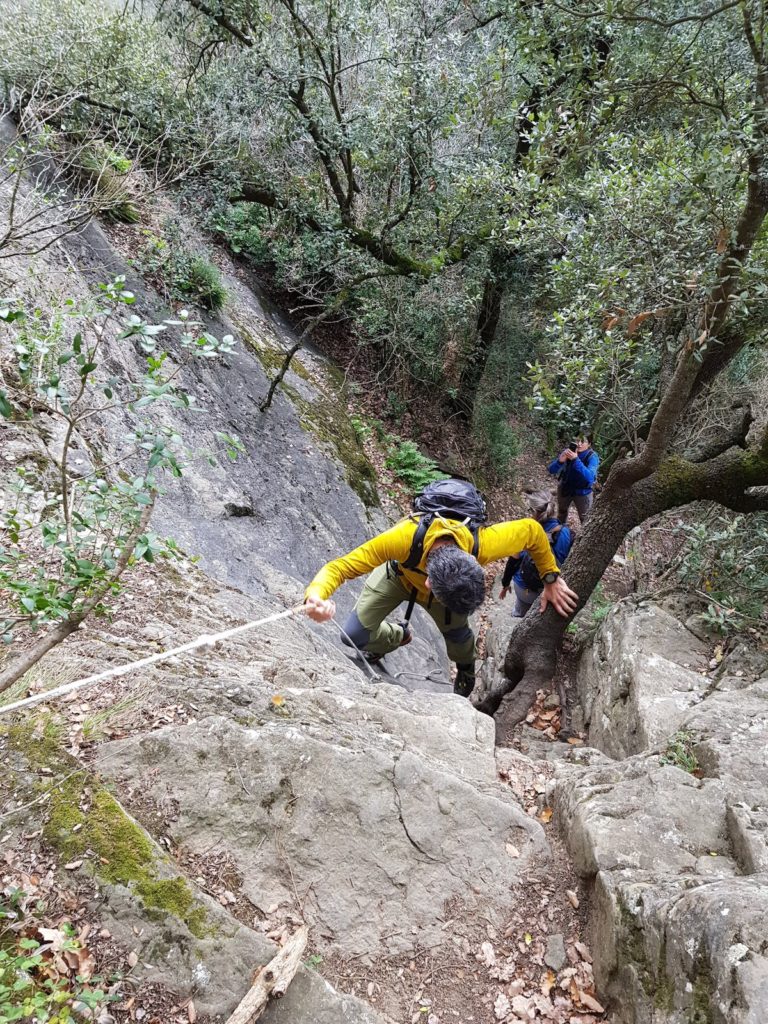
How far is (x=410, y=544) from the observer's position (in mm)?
4680

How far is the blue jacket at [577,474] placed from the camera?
32.2 ft

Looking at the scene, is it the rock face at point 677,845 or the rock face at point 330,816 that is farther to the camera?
the rock face at point 330,816

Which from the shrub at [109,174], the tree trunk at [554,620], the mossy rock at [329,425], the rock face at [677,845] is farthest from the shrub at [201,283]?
the rock face at [677,845]

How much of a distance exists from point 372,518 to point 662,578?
16.0 ft

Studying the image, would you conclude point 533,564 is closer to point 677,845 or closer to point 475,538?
point 475,538

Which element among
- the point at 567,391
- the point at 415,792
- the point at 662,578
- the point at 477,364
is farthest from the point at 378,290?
the point at 415,792

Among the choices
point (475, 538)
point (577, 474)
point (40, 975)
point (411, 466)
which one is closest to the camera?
point (40, 975)

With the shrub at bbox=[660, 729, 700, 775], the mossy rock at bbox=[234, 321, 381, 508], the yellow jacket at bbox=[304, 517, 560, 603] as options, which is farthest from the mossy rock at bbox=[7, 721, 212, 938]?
the mossy rock at bbox=[234, 321, 381, 508]

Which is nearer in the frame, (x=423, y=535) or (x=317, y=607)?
(x=317, y=607)

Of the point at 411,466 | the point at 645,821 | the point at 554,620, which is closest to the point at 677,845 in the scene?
the point at 645,821

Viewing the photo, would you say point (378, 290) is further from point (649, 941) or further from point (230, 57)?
point (649, 941)

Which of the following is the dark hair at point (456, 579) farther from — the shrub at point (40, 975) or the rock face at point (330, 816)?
the shrub at point (40, 975)

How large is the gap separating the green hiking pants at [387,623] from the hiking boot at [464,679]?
0.32ft

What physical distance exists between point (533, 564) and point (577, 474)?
335 cm
